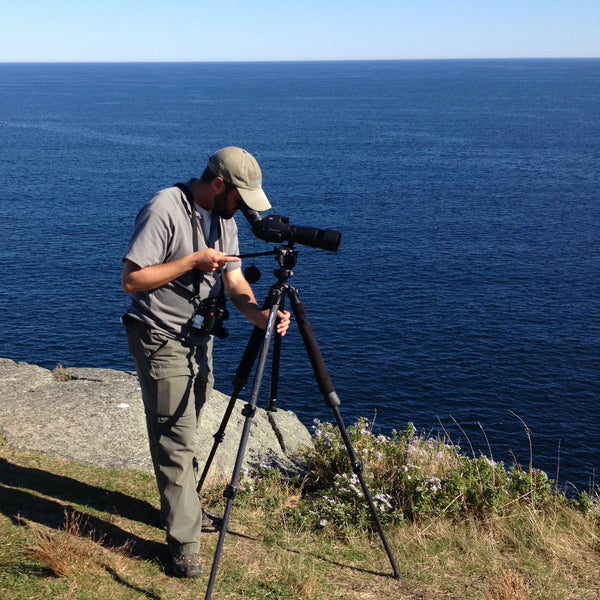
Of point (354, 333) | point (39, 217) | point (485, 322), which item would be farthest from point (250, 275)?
point (39, 217)

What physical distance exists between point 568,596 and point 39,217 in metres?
64.3

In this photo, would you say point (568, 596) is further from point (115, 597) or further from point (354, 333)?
point (354, 333)

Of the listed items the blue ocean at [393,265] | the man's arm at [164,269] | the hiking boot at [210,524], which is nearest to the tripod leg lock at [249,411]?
the man's arm at [164,269]

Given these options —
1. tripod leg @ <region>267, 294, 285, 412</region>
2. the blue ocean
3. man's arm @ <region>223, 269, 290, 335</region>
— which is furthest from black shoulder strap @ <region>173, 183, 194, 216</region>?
the blue ocean

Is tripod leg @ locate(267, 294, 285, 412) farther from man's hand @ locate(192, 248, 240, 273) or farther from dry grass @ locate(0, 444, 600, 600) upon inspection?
dry grass @ locate(0, 444, 600, 600)

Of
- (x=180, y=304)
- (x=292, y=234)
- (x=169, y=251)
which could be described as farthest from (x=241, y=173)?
(x=180, y=304)

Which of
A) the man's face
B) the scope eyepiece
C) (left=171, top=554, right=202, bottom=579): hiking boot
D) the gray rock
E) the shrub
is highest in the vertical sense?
the man's face

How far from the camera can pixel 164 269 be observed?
15.3 feet

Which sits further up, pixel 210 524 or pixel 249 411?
pixel 249 411

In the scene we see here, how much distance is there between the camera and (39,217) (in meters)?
63.3

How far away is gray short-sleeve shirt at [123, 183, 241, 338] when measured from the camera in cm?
464

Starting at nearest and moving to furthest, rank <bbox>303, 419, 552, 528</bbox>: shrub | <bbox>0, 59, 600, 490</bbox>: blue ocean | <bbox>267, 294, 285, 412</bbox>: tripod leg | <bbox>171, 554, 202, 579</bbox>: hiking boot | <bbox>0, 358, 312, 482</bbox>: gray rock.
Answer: <bbox>171, 554, 202, 579</bbox>: hiking boot
<bbox>267, 294, 285, 412</bbox>: tripod leg
<bbox>303, 419, 552, 528</bbox>: shrub
<bbox>0, 358, 312, 482</bbox>: gray rock
<bbox>0, 59, 600, 490</bbox>: blue ocean

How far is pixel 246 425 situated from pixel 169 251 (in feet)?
4.28

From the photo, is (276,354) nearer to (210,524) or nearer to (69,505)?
(210,524)
